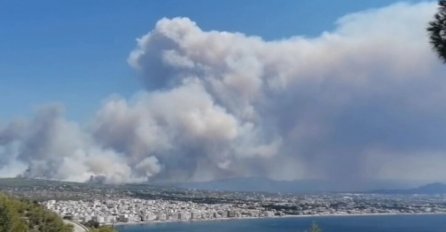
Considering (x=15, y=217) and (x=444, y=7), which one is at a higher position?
(x=444, y=7)

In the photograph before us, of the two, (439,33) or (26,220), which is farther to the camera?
(26,220)

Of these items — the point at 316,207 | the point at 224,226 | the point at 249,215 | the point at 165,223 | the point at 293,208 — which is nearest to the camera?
the point at 224,226

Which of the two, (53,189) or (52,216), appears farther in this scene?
(53,189)

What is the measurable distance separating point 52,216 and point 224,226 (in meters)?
71.8

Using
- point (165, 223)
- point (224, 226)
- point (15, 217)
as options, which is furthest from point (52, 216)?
point (165, 223)

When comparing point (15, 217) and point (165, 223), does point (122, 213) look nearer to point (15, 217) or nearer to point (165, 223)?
point (165, 223)

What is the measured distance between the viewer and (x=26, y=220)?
161 ft

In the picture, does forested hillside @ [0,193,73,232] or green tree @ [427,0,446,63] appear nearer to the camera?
green tree @ [427,0,446,63]

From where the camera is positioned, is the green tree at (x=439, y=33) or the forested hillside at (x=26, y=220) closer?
the green tree at (x=439, y=33)

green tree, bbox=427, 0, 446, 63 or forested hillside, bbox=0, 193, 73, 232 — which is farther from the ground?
green tree, bbox=427, 0, 446, 63

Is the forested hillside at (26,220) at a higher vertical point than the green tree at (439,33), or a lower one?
lower

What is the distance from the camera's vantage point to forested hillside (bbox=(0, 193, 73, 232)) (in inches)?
1552

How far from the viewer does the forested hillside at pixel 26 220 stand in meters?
39.4

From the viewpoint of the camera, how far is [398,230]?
111688 mm
